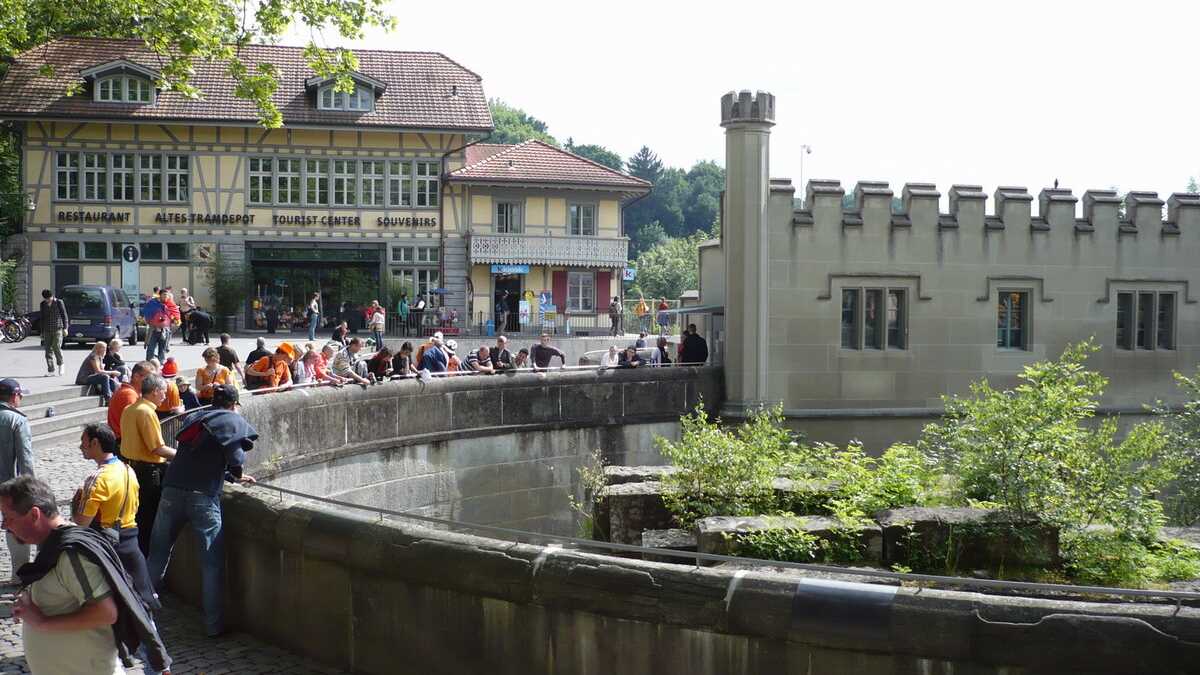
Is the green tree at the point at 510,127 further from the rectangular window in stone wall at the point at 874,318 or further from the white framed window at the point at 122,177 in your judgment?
the rectangular window in stone wall at the point at 874,318

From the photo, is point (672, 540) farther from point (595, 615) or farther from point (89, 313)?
point (89, 313)

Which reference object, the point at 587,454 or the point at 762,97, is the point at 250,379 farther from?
the point at 762,97

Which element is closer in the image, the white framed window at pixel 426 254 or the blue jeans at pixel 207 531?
the blue jeans at pixel 207 531

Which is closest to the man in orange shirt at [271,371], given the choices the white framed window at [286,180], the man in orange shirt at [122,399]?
the man in orange shirt at [122,399]

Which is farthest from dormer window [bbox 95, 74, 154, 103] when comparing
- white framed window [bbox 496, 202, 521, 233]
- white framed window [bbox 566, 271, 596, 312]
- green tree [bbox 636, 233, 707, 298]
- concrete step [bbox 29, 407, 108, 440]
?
green tree [bbox 636, 233, 707, 298]

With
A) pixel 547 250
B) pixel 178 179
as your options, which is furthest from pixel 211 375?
pixel 547 250

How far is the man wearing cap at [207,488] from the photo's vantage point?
7.29m

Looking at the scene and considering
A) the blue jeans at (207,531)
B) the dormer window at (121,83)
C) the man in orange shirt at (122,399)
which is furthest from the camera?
the dormer window at (121,83)

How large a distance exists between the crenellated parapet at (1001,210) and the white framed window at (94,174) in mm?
29641

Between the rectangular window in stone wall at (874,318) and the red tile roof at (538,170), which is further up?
the red tile roof at (538,170)

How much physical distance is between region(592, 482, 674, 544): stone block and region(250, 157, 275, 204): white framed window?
3457cm

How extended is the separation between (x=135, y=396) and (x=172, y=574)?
1918 mm

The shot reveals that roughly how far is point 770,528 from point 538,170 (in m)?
37.7

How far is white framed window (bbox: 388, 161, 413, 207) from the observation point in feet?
140
